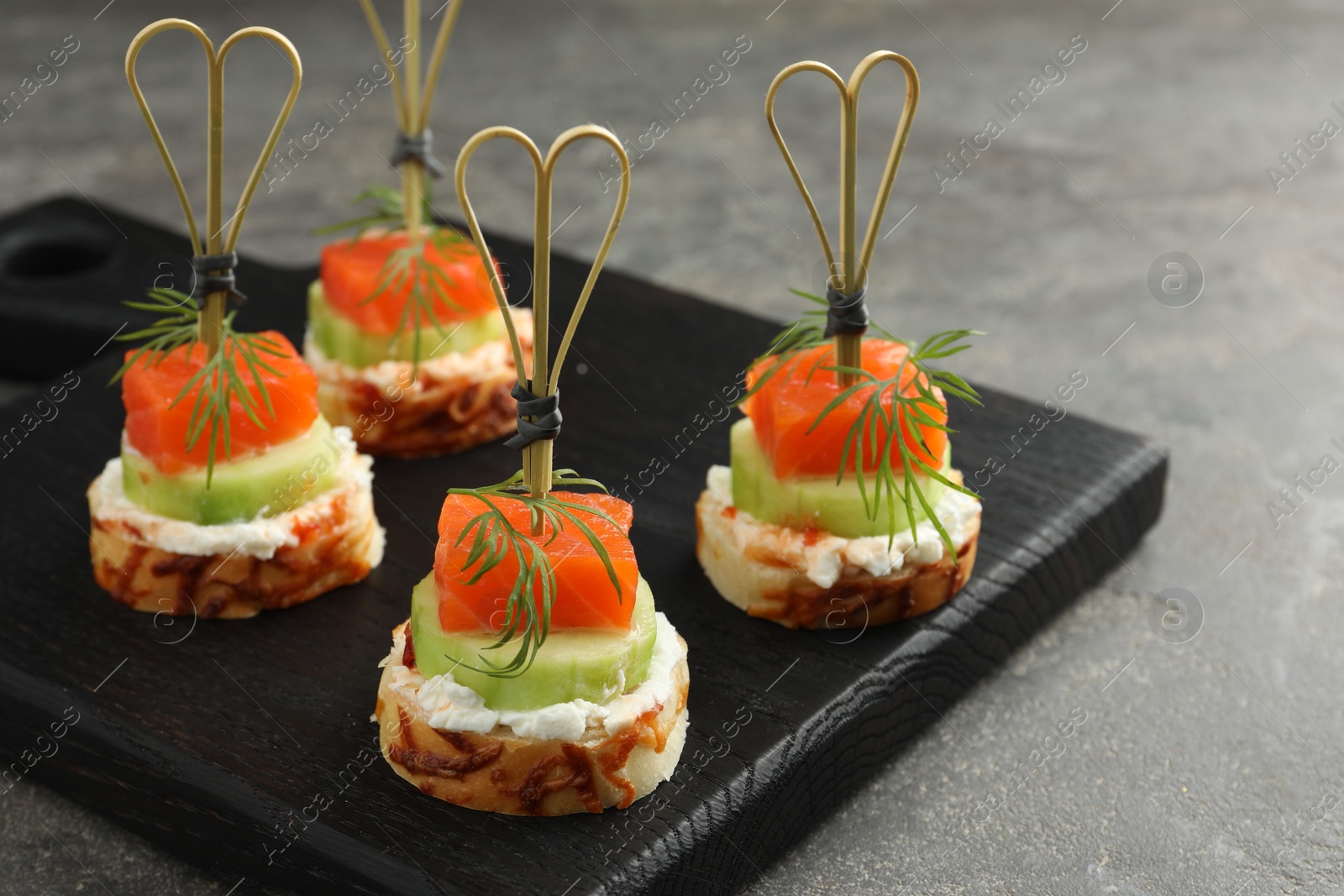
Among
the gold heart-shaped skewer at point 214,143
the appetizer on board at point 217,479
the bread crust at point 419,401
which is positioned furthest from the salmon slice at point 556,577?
the bread crust at point 419,401

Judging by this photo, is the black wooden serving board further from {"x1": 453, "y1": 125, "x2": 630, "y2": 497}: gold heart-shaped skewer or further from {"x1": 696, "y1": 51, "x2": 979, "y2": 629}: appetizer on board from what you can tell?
{"x1": 453, "y1": 125, "x2": 630, "y2": 497}: gold heart-shaped skewer

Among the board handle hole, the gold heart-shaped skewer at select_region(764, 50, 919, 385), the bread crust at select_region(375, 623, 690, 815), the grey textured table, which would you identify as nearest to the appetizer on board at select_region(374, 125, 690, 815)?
the bread crust at select_region(375, 623, 690, 815)

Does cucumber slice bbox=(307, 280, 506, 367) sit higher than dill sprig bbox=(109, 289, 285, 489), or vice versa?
dill sprig bbox=(109, 289, 285, 489)

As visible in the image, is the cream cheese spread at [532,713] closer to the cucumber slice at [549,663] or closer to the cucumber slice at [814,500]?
the cucumber slice at [549,663]

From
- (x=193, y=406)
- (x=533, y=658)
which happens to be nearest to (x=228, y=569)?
(x=193, y=406)

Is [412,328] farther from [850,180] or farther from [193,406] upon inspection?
[850,180]

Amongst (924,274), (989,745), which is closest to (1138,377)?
(924,274)

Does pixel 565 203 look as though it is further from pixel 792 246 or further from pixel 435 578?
pixel 435 578
